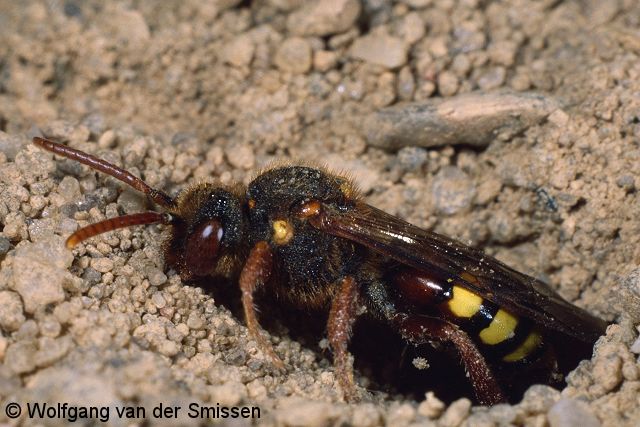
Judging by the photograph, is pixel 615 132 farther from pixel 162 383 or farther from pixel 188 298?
pixel 162 383

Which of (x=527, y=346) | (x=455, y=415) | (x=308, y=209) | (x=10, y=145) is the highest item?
(x=10, y=145)

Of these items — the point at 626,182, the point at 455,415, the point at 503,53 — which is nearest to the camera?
the point at 455,415

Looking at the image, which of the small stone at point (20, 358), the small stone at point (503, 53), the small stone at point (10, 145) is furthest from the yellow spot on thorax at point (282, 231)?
the small stone at point (503, 53)

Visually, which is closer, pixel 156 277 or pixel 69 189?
pixel 156 277

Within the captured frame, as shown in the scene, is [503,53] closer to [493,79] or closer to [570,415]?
[493,79]

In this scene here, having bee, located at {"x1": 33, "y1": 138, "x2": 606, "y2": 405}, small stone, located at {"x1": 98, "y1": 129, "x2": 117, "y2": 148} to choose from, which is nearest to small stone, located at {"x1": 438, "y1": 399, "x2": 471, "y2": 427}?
bee, located at {"x1": 33, "y1": 138, "x2": 606, "y2": 405}

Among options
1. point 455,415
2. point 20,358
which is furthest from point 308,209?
point 20,358

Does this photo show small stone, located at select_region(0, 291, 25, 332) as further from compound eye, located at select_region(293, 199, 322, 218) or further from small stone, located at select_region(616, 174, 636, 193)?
small stone, located at select_region(616, 174, 636, 193)
